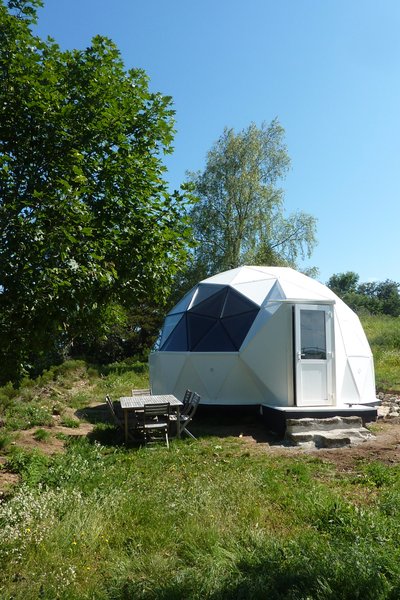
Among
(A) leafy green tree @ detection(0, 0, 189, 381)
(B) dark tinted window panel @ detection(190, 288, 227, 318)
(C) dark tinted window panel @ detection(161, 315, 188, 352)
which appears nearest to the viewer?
(A) leafy green tree @ detection(0, 0, 189, 381)

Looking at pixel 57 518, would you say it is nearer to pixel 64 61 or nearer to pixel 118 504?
pixel 118 504

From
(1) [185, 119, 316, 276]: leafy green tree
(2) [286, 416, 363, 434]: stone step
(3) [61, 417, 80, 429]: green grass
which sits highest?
(1) [185, 119, 316, 276]: leafy green tree

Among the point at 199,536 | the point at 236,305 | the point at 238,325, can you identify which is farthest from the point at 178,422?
the point at 199,536

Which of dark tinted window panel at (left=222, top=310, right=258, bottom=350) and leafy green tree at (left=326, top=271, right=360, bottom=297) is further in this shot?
leafy green tree at (left=326, top=271, right=360, bottom=297)

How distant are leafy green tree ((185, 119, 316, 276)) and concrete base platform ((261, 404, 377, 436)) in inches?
604

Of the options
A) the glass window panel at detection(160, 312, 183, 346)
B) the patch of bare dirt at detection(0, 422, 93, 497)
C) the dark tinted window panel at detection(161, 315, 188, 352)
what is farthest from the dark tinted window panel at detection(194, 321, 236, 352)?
the patch of bare dirt at detection(0, 422, 93, 497)

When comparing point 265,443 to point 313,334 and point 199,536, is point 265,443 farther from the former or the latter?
point 199,536

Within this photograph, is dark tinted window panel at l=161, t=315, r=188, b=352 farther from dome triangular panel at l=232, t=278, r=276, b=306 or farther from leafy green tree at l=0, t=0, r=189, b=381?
leafy green tree at l=0, t=0, r=189, b=381

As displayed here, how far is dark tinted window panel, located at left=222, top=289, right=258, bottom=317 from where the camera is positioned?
13.2m

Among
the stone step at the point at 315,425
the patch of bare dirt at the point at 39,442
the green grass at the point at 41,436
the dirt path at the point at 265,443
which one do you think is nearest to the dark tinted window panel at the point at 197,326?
the dirt path at the point at 265,443

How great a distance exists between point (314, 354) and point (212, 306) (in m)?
3.21

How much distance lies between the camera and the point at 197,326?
13.6m

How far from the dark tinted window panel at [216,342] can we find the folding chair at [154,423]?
8.24 ft

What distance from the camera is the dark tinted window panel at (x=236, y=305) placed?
43.5 ft
